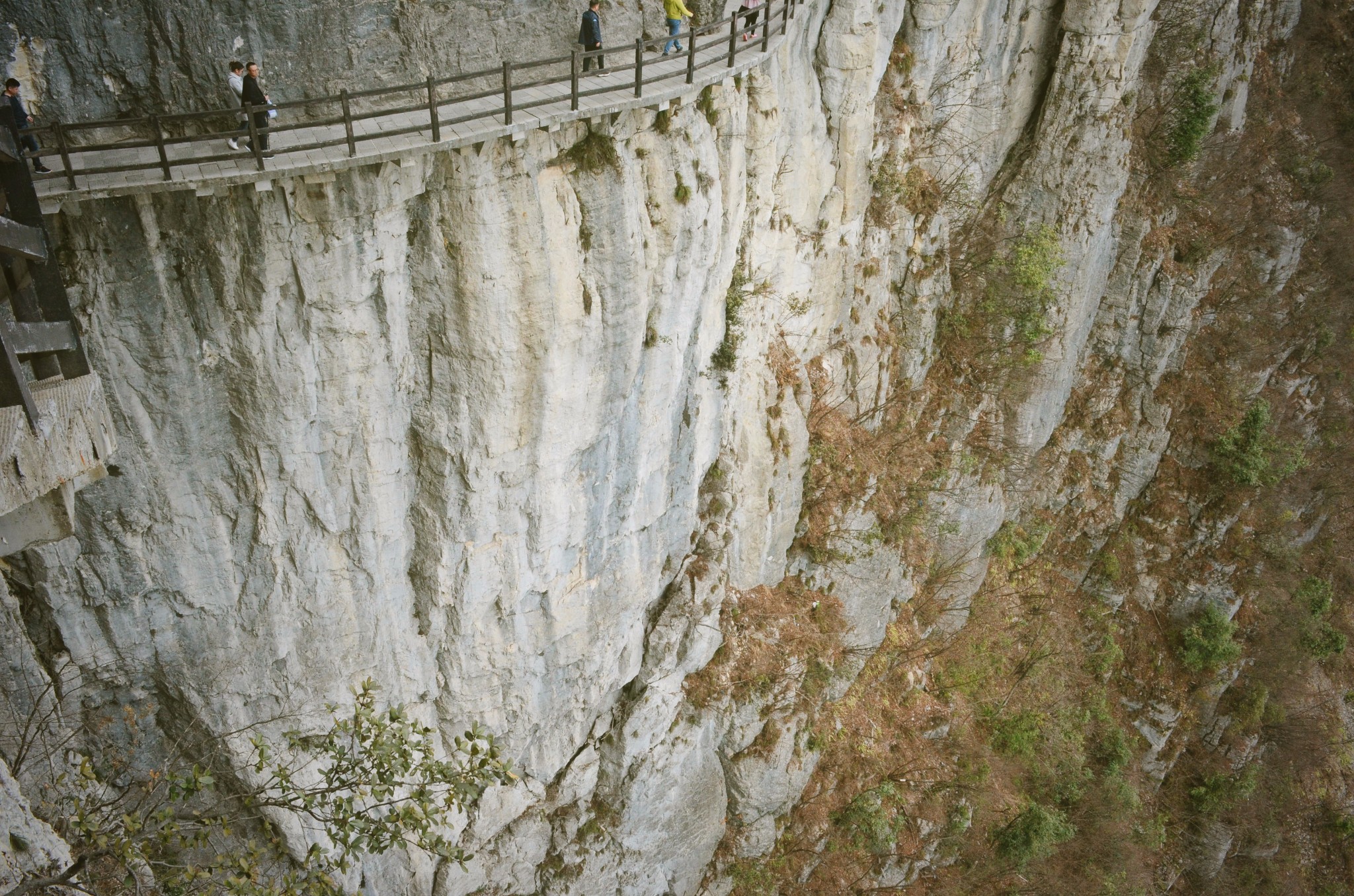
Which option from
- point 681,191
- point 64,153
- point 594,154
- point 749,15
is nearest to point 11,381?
point 64,153

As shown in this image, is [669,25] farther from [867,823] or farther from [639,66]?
[867,823]

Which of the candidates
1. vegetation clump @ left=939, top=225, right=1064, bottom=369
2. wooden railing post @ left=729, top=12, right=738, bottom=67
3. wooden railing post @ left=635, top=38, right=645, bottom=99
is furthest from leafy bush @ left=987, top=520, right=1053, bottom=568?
wooden railing post @ left=635, top=38, right=645, bottom=99

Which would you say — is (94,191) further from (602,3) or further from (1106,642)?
(1106,642)

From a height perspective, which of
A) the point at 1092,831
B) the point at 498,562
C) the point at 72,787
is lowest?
the point at 1092,831

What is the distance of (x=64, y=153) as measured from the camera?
8125 mm

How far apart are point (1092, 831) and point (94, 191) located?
28359 mm

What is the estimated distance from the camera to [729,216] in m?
15.0

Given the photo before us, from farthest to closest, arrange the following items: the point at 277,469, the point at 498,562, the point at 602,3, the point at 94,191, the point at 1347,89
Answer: the point at 1347,89 < the point at 498,562 < the point at 602,3 < the point at 277,469 < the point at 94,191

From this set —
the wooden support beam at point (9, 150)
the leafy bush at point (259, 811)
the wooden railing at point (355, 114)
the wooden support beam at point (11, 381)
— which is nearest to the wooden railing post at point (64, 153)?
the wooden railing at point (355, 114)

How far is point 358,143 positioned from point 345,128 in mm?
227

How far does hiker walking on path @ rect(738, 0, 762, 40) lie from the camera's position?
13.4 metres

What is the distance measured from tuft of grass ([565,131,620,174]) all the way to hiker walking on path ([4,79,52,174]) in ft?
18.9

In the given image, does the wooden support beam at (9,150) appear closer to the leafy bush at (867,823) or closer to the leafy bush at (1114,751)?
the leafy bush at (867,823)

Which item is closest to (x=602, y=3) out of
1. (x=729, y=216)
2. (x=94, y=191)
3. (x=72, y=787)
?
(x=729, y=216)
